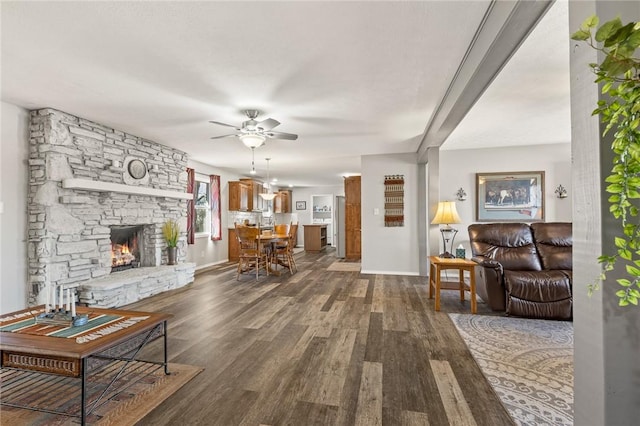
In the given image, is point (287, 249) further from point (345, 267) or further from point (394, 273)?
point (394, 273)

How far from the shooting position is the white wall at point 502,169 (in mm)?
5012

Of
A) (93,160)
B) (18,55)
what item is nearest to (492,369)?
(18,55)

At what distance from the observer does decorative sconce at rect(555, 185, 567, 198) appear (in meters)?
4.97

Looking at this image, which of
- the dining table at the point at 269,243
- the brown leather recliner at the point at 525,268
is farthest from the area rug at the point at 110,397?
the dining table at the point at 269,243

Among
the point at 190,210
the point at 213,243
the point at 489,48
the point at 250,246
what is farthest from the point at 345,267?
the point at 489,48

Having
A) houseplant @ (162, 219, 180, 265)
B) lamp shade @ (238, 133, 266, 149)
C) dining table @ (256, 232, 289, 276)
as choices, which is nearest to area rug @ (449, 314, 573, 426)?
lamp shade @ (238, 133, 266, 149)

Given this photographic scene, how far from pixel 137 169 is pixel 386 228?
14.4ft

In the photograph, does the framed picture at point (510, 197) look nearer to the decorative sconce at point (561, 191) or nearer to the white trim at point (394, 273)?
the decorative sconce at point (561, 191)

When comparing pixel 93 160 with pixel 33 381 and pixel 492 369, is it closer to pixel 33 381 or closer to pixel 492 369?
pixel 33 381

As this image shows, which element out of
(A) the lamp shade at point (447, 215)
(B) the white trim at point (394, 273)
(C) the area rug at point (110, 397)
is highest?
(A) the lamp shade at point (447, 215)

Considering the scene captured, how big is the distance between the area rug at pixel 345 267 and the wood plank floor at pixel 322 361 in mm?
1967

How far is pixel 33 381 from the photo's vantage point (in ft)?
6.91

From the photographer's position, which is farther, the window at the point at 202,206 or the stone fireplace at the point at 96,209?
the window at the point at 202,206

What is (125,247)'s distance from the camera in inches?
191
